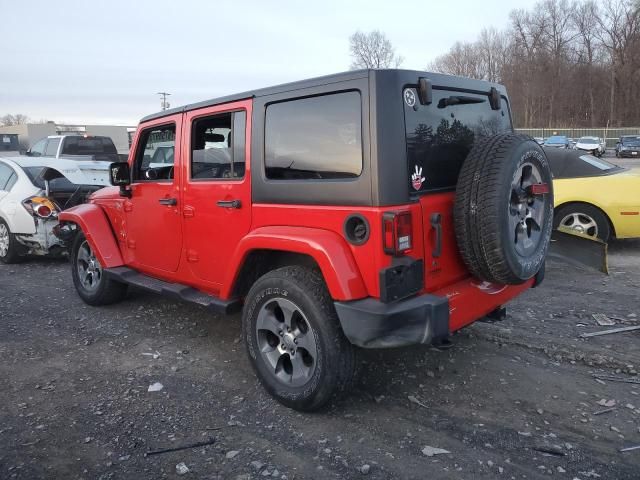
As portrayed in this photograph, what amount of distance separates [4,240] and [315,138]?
650 centimetres

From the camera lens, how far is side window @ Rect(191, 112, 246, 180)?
368 centimetres

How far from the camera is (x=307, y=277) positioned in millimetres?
3131

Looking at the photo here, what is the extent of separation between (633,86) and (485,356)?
7137 centimetres

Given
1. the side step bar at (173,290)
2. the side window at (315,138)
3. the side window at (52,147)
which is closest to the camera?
the side window at (315,138)

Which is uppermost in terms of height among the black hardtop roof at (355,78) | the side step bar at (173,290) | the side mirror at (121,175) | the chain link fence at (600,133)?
the chain link fence at (600,133)

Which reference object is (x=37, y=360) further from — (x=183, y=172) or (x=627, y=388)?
(x=627, y=388)

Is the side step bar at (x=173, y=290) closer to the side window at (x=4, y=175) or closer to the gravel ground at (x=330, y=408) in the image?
the gravel ground at (x=330, y=408)

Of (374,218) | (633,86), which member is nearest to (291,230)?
(374,218)

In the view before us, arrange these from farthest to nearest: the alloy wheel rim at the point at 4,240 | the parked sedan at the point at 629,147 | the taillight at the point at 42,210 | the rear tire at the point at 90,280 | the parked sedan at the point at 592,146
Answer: the parked sedan at the point at 592,146 < the parked sedan at the point at 629,147 < the alloy wheel rim at the point at 4,240 < the taillight at the point at 42,210 < the rear tire at the point at 90,280

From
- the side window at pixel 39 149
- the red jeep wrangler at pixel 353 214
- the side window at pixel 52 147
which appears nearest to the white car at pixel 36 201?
the red jeep wrangler at pixel 353 214

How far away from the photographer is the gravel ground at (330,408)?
9.05 ft

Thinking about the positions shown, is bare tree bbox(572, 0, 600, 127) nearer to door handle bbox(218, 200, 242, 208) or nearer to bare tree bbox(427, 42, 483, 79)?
bare tree bbox(427, 42, 483, 79)

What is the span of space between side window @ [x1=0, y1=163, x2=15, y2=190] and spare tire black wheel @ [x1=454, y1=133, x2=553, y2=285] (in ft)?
24.0

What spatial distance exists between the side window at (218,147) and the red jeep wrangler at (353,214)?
12mm
